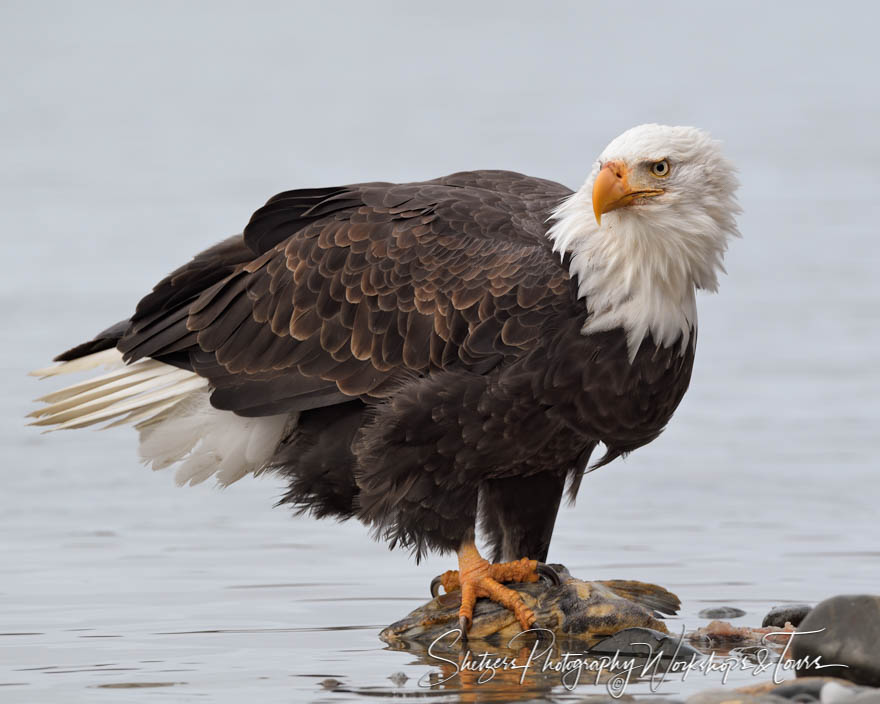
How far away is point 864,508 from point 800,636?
143 inches

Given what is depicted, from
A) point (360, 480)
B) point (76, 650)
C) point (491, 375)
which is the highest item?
point (491, 375)

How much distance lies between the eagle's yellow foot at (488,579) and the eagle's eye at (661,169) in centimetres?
154

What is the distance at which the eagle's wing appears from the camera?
21.5 ft

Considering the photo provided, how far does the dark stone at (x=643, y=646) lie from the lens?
6254 mm

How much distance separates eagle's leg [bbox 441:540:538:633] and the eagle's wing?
2.40 feet

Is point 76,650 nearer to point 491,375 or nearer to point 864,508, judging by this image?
point 491,375

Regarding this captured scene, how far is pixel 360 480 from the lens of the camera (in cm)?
666

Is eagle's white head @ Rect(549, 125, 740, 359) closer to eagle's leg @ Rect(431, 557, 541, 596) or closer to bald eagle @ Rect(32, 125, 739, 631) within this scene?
bald eagle @ Rect(32, 125, 739, 631)

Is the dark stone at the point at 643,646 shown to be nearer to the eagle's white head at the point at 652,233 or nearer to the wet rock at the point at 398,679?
the wet rock at the point at 398,679

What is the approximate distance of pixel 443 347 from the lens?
21.6 feet

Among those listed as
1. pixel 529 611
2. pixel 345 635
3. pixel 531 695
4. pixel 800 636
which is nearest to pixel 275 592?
pixel 345 635

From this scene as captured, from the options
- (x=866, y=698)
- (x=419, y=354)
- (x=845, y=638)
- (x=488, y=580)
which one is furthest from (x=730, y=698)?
(x=419, y=354)

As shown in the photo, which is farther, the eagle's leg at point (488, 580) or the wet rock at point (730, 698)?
the eagle's leg at point (488, 580)

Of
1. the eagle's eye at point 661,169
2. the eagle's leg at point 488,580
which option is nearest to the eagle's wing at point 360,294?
the eagle's eye at point 661,169
